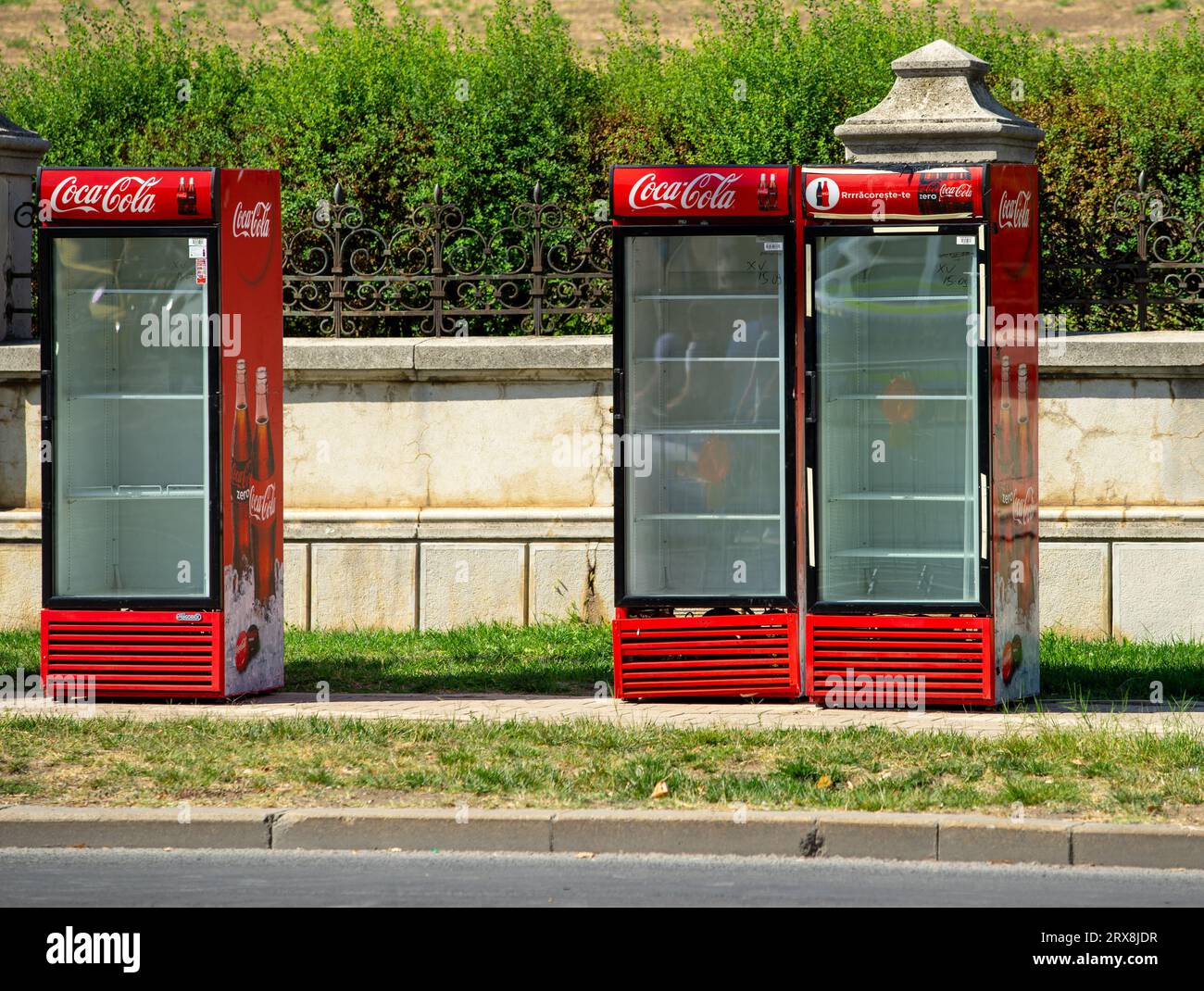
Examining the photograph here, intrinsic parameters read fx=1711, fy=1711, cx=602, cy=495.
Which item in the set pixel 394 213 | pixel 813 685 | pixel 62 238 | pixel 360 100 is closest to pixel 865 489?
pixel 813 685

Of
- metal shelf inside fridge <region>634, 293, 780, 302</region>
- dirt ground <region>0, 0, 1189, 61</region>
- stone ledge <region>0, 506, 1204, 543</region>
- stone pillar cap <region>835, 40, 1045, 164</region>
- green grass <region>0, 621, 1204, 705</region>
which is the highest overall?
dirt ground <region>0, 0, 1189, 61</region>

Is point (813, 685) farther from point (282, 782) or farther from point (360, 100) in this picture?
point (360, 100)

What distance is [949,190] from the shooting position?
864cm

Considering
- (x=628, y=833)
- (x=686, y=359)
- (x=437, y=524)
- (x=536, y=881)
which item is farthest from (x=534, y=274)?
(x=536, y=881)

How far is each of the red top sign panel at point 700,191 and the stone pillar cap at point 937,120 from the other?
7.39ft

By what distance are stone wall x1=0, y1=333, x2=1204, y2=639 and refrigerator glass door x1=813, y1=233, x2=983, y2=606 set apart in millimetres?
1808

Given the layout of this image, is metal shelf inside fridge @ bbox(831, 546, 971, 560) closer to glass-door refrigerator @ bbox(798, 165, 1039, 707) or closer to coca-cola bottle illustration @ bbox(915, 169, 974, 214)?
glass-door refrigerator @ bbox(798, 165, 1039, 707)

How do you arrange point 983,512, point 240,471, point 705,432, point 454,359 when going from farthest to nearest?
point 454,359 < point 705,432 < point 240,471 < point 983,512

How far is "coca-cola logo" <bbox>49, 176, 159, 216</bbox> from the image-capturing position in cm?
898

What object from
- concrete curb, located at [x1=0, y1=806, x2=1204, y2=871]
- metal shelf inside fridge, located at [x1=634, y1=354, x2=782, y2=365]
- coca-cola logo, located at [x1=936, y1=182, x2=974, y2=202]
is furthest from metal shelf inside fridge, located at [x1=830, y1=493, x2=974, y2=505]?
concrete curb, located at [x1=0, y1=806, x2=1204, y2=871]

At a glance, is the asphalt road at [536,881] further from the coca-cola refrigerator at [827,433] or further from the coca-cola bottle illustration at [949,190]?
the coca-cola bottle illustration at [949,190]

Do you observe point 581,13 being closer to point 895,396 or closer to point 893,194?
point 895,396

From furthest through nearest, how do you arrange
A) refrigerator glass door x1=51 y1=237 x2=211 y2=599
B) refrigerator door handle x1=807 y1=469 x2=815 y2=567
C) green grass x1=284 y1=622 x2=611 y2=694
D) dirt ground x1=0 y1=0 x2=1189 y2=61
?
dirt ground x1=0 y1=0 x2=1189 y2=61
green grass x1=284 y1=622 x2=611 y2=694
refrigerator glass door x1=51 y1=237 x2=211 y2=599
refrigerator door handle x1=807 y1=469 x2=815 y2=567

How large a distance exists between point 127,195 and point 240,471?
1560 mm
